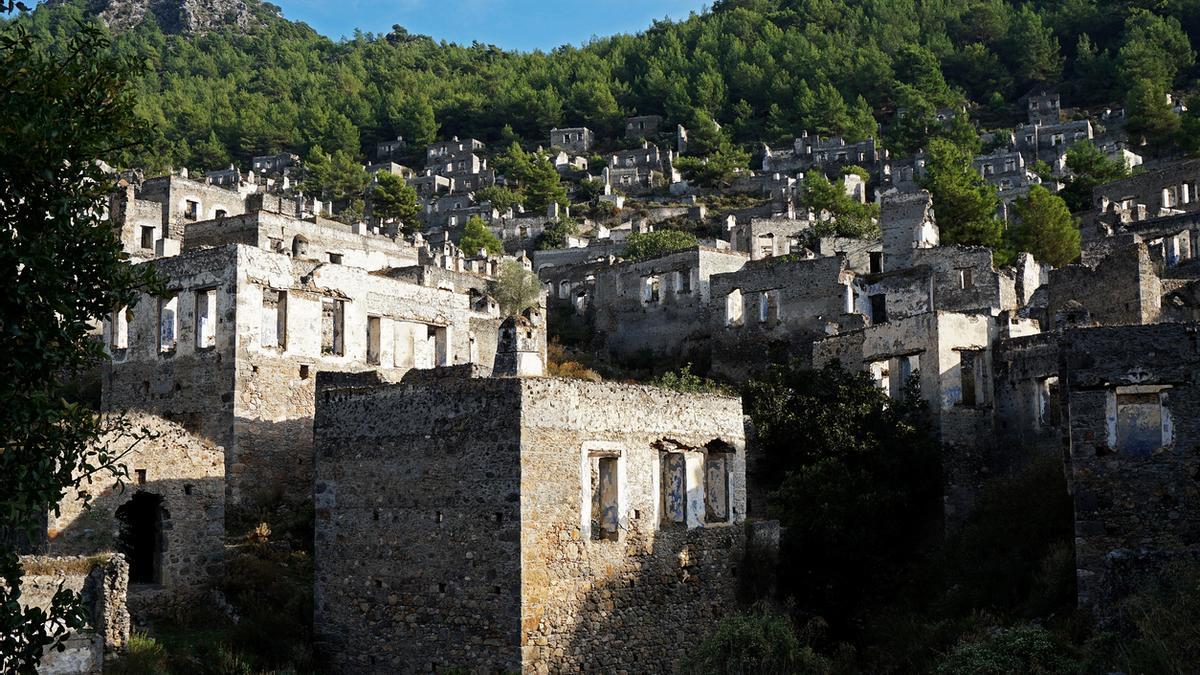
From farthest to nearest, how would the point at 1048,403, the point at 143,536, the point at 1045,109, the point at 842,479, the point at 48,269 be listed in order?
the point at 1045,109, the point at 1048,403, the point at 842,479, the point at 143,536, the point at 48,269

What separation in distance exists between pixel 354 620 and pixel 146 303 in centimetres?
1270

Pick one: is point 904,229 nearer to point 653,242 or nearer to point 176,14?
point 653,242

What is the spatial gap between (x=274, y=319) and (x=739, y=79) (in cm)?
9735

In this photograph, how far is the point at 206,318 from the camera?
31375 mm

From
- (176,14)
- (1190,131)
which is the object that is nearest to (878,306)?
(1190,131)

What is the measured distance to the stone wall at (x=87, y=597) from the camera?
19344mm

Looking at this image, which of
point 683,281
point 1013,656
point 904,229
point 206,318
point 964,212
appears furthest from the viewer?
point 964,212

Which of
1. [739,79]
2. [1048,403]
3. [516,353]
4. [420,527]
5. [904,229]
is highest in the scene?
[739,79]

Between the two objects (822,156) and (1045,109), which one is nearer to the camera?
(822,156)

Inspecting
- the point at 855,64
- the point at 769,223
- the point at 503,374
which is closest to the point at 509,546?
the point at 503,374

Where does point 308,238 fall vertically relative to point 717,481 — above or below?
above

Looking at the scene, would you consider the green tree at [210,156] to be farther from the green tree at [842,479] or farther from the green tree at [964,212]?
the green tree at [842,479]

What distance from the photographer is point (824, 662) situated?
22688mm

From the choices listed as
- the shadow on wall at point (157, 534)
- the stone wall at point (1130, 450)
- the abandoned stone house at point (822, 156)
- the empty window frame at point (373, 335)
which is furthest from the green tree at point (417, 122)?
the stone wall at point (1130, 450)
